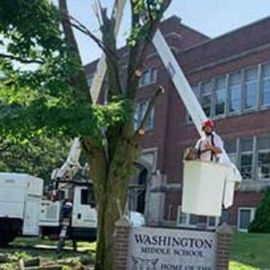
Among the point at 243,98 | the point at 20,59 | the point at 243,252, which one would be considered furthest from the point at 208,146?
the point at 243,98

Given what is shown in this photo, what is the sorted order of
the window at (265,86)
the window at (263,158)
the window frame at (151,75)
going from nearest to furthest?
the window at (263,158) < the window at (265,86) < the window frame at (151,75)

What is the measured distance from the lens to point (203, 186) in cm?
970

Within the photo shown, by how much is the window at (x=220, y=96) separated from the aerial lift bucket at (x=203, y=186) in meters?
26.4

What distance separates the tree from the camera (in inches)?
433

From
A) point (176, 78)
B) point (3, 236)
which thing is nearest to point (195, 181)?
point (3, 236)

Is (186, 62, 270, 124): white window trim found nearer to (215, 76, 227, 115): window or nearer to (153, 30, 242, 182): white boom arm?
(215, 76, 227, 115): window

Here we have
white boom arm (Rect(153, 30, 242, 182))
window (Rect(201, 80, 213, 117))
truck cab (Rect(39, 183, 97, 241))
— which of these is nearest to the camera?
truck cab (Rect(39, 183, 97, 241))

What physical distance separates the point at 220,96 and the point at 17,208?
1600cm

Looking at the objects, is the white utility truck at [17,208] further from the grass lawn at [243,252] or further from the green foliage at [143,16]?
the green foliage at [143,16]

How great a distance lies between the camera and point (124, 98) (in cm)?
1272

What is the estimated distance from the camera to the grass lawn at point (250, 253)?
50.3 feet

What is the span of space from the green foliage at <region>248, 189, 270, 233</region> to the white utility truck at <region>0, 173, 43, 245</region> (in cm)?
987

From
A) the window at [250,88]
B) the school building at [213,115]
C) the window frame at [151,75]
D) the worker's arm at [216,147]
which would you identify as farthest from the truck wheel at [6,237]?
the window frame at [151,75]

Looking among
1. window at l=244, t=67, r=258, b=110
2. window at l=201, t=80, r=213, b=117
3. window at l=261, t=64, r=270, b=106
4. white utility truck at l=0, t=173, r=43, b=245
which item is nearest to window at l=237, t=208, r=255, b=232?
window at l=244, t=67, r=258, b=110
